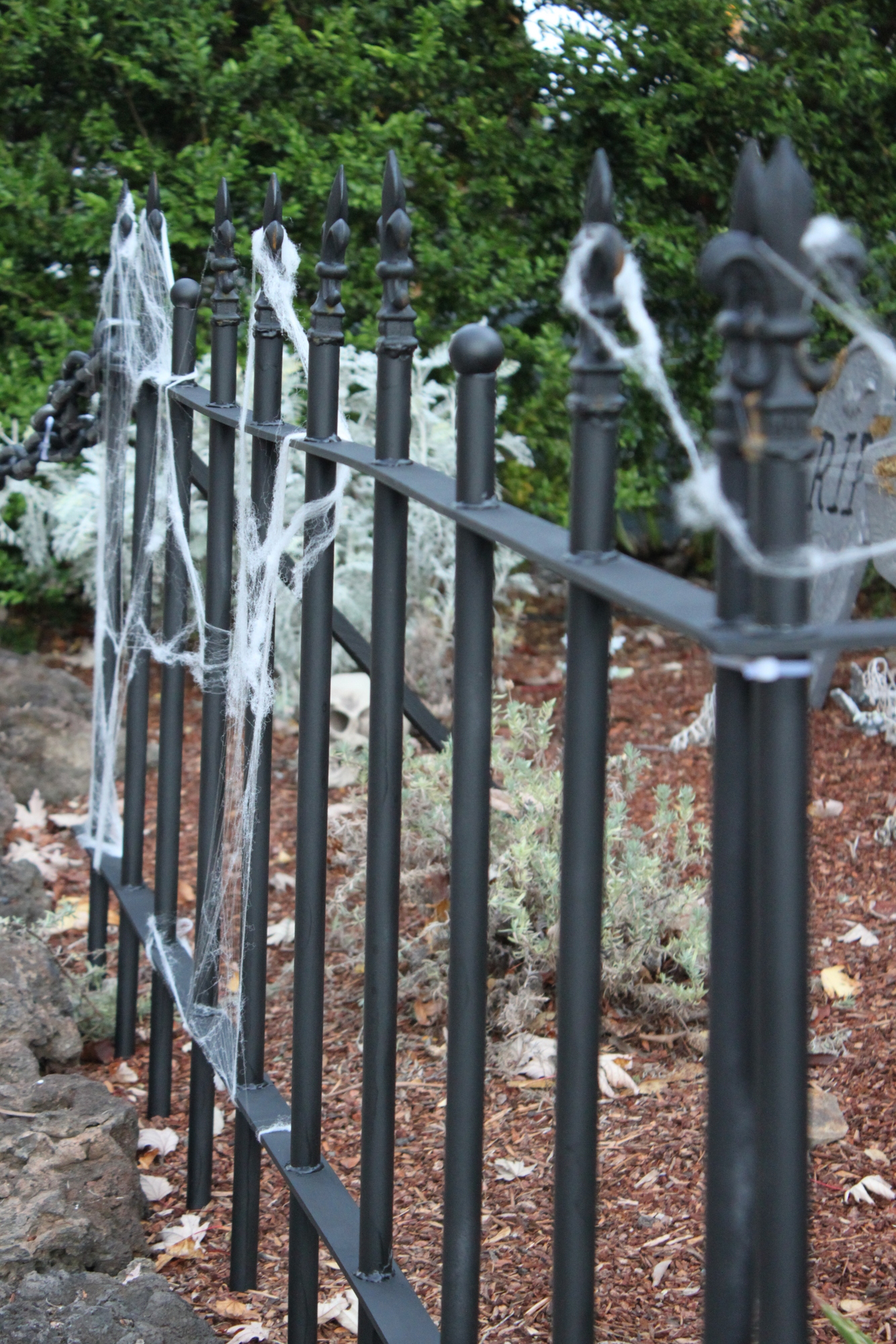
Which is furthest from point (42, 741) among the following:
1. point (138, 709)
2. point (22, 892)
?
point (138, 709)

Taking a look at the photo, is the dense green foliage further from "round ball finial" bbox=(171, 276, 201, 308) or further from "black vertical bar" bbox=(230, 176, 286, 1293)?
"black vertical bar" bbox=(230, 176, 286, 1293)

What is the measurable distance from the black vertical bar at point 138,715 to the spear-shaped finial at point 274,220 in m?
0.84

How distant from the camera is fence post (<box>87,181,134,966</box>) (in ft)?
9.70

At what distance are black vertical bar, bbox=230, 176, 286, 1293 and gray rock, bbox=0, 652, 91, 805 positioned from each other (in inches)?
100

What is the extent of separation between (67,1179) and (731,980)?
56.1 inches

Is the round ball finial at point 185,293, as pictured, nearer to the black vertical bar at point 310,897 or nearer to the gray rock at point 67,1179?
the black vertical bar at point 310,897

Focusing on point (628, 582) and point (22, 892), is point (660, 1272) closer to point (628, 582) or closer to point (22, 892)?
point (628, 582)

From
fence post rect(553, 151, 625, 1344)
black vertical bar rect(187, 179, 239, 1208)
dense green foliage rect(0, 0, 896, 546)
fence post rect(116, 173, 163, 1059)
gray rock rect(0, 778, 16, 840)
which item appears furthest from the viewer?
dense green foliage rect(0, 0, 896, 546)

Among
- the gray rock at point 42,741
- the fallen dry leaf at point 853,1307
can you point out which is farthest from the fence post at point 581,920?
the gray rock at point 42,741

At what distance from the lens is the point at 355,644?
2.64m

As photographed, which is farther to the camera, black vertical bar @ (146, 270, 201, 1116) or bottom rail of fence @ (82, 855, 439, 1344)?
black vertical bar @ (146, 270, 201, 1116)

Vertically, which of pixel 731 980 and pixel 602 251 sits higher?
pixel 602 251

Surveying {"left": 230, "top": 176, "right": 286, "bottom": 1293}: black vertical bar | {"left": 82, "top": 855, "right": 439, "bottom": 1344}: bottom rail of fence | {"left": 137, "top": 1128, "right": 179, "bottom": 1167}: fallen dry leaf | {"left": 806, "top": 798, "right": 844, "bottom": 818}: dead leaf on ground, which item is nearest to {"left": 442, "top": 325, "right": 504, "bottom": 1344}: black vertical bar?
{"left": 82, "top": 855, "right": 439, "bottom": 1344}: bottom rail of fence

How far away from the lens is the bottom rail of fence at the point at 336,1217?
5.20ft
